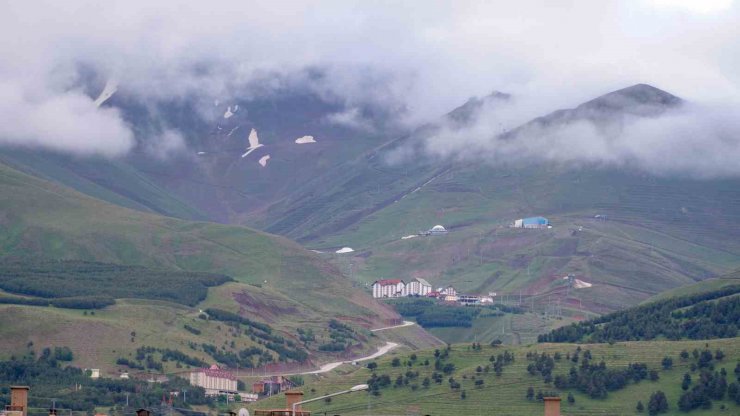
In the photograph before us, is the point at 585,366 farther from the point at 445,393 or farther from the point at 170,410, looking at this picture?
the point at 170,410

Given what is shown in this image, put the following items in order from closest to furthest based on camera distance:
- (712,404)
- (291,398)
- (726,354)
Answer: (291,398) → (712,404) → (726,354)

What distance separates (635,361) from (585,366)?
6.47m

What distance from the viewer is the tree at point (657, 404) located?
180 meters

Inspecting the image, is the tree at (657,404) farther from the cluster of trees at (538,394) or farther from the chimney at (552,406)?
the chimney at (552,406)

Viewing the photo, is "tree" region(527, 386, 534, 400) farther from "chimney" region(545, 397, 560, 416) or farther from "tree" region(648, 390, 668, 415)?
"chimney" region(545, 397, 560, 416)

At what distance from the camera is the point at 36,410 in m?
187

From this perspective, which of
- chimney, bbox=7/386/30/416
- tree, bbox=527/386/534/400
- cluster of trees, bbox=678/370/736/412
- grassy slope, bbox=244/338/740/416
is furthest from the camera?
tree, bbox=527/386/534/400

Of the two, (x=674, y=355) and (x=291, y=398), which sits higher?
(x=674, y=355)

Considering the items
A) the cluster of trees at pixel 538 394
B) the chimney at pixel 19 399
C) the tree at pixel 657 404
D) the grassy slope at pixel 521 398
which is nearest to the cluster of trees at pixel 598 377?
the grassy slope at pixel 521 398

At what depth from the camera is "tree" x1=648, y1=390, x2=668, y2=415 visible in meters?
180

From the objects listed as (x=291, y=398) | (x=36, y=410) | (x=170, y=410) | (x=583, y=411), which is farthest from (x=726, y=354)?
(x=291, y=398)

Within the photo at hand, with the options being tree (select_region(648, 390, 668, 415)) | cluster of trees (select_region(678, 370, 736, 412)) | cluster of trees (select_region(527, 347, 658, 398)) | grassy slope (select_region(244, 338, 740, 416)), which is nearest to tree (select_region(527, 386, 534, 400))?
grassy slope (select_region(244, 338, 740, 416))

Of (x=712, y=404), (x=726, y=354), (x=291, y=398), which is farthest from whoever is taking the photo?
(x=726, y=354)

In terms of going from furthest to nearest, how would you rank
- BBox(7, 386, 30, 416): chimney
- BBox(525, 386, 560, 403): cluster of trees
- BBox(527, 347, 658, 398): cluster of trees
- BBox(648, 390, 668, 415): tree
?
BBox(525, 386, 560, 403): cluster of trees, BBox(527, 347, 658, 398): cluster of trees, BBox(648, 390, 668, 415): tree, BBox(7, 386, 30, 416): chimney
